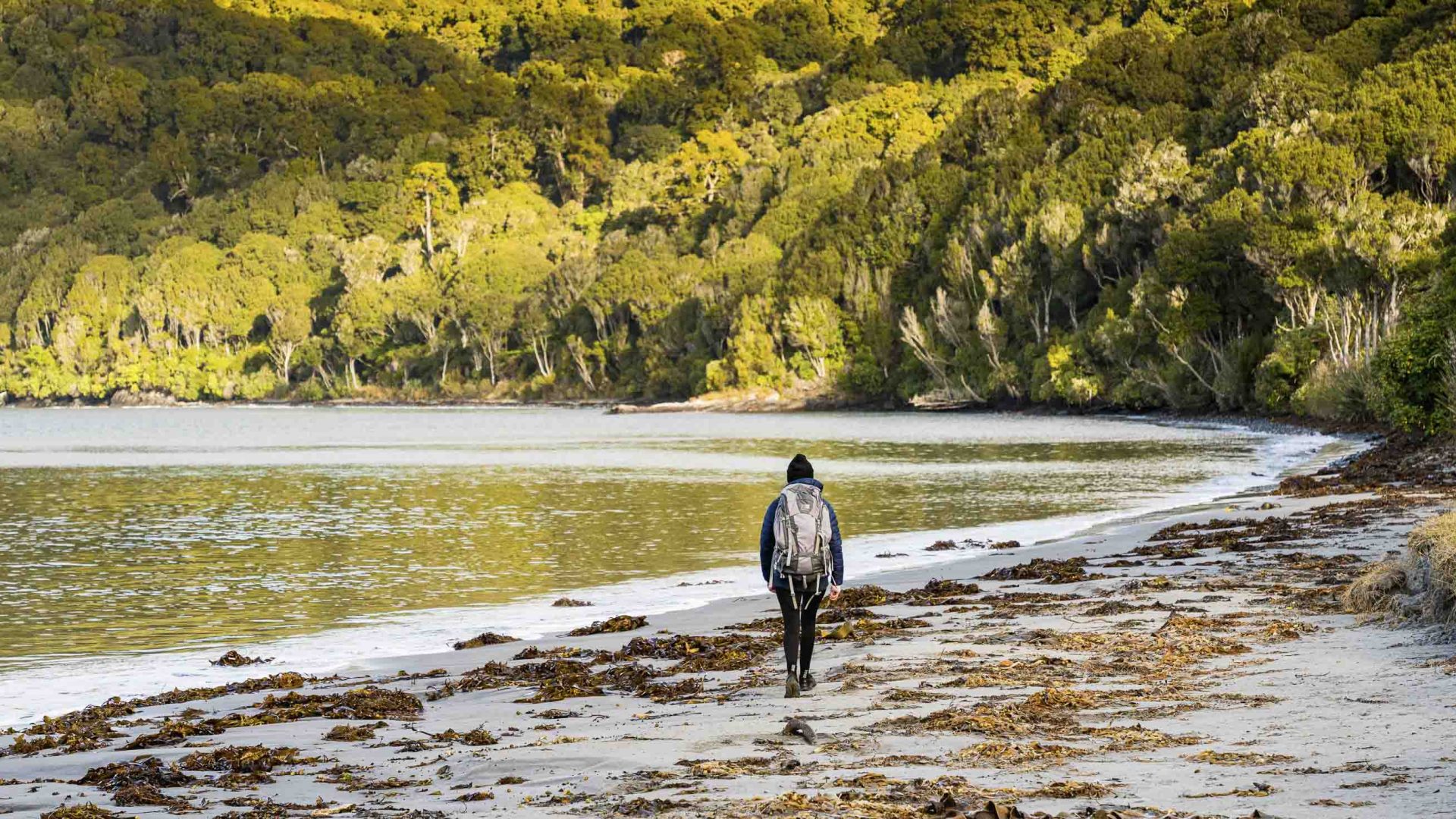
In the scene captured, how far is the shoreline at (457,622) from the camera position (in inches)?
500

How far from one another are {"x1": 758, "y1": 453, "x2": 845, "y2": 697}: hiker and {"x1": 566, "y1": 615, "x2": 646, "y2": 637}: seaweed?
4.24 meters

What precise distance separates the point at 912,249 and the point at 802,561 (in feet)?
329

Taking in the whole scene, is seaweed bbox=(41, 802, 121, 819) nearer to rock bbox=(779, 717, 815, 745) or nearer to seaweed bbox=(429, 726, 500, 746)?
seaweed bbox=(429, 726, 500, 746)

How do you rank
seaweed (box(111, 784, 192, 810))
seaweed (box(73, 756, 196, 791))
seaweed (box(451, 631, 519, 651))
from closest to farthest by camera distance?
seaweed (box(111, 784, 192, 810)), seaweed (box(73, 756, 196, 791)), seaweed (box(451, 631, 519, 651))

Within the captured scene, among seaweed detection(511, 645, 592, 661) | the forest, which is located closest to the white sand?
seaweed detection(511, 645, 592, 661)

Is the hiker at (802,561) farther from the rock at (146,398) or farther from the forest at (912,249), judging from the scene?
the rock at (146,398)

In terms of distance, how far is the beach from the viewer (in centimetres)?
735

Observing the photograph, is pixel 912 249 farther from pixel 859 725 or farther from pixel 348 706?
pixel 859 725

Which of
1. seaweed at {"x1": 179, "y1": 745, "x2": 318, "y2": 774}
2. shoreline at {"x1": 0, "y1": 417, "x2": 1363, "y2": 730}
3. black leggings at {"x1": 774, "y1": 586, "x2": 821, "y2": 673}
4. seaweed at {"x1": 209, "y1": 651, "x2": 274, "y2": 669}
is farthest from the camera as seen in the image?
seaweed at {"x1": 209, "y1": 651, "x2": 274, "y2": 669}

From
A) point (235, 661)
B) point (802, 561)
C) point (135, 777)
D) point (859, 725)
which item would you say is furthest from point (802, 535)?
point (235, 661)

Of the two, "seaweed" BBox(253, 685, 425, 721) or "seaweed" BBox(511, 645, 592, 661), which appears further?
"seaweed" BBox(511, 645, 592, 661)

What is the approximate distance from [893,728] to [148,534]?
2135 centimetres

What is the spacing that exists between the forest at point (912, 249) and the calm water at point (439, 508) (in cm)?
796

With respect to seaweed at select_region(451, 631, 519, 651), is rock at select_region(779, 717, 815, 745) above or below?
above
